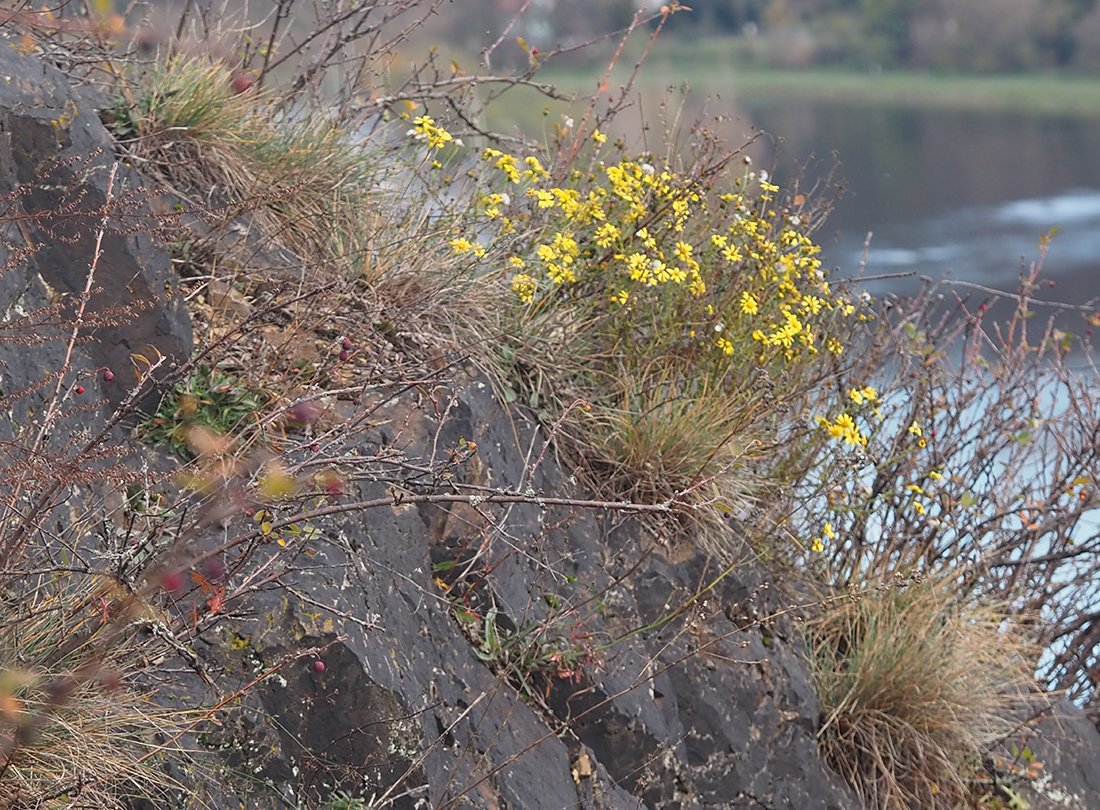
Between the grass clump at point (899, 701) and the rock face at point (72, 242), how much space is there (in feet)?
9.42

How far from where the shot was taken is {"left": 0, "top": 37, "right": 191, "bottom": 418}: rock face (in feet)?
10.5

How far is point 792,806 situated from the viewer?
4.36 metres

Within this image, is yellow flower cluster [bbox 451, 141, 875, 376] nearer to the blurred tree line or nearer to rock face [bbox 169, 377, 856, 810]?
rock face [bbox 169, 377, 856, 810]

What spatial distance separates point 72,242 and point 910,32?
45369 mm

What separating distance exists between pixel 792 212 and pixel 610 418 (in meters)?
2.11

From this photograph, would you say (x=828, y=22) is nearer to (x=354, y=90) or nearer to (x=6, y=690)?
(x=354, y=90)

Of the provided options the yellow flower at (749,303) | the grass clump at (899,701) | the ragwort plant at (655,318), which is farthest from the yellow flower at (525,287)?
the grass clump at (899,701)

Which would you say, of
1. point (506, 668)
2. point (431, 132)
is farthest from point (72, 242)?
point (506, 668)

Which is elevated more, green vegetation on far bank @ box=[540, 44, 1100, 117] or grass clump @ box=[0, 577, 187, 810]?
grass clump @ box=[0, 577, 187, 810]

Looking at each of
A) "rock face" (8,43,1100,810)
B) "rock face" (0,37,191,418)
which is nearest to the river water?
"rock face" (8,43,1100,810)

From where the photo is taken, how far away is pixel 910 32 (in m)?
43.9

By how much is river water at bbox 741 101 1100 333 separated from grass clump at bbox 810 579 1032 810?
1.88 m

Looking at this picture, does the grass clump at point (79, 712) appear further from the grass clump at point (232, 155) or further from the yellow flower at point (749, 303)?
the yellow flower at point (749, 303)

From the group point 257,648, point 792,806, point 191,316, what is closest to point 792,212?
point 792,806
